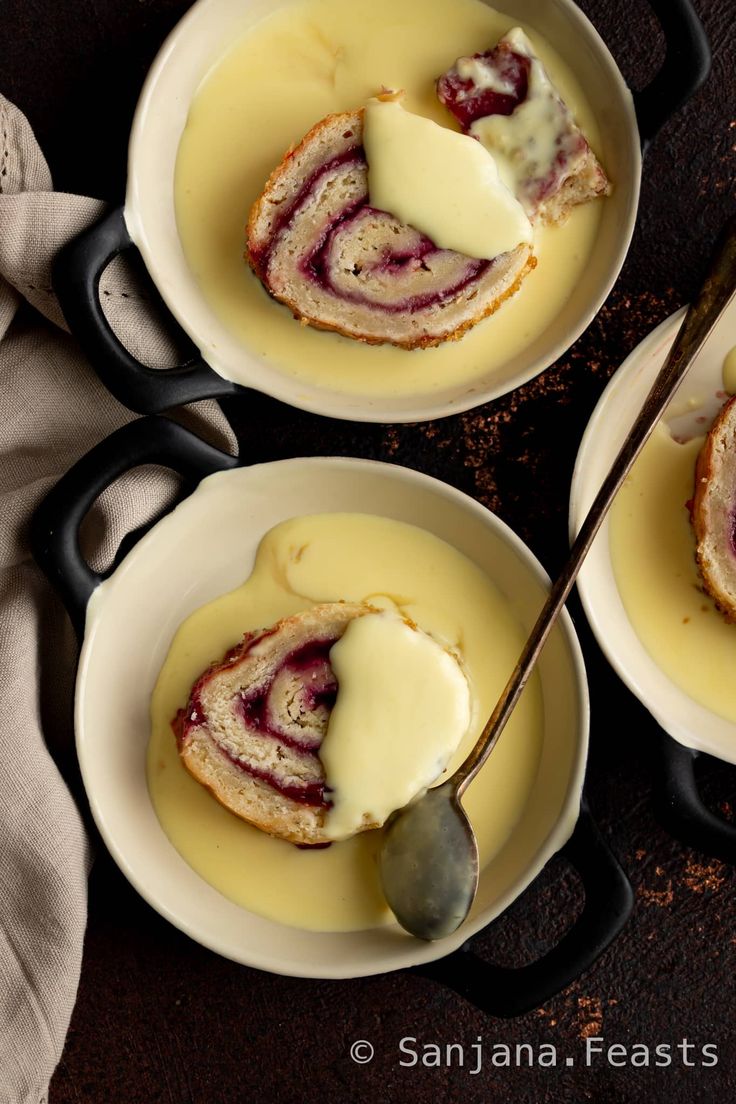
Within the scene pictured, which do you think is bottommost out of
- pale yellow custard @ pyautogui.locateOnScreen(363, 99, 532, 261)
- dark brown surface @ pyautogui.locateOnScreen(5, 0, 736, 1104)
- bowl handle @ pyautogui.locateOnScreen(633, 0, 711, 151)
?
dark brown surface @ pyautogui.locateOnScreen(5, 0, 736, 1104)

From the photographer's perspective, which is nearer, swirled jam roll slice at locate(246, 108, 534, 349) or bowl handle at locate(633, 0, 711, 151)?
bowl handle at locate(633, 0, 711, 151)

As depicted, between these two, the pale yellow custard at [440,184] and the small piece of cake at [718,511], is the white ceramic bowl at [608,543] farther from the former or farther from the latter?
A: the pale yellow custard at [440,184]

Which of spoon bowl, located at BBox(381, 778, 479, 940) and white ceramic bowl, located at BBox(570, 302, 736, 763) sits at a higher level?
white ceramic bowl, located at BBox(570, 302, 736, 763)

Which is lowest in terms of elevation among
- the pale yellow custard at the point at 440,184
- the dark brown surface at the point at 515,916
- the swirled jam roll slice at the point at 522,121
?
the dark brown surface at the point at 515,916

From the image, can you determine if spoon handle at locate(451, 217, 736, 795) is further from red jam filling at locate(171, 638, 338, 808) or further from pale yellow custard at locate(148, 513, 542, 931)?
red jam filling at locate(171, 638, 338, 808)

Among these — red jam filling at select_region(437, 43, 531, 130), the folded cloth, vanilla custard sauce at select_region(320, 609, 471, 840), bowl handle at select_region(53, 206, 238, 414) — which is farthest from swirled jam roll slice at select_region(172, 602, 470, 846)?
red jam filling at select_region(437, 43, 531, 130)

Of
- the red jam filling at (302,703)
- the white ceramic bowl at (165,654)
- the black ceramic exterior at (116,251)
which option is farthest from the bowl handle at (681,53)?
the red jam filling at (302,703)

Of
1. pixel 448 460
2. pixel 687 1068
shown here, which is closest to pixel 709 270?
pixel 448 460
